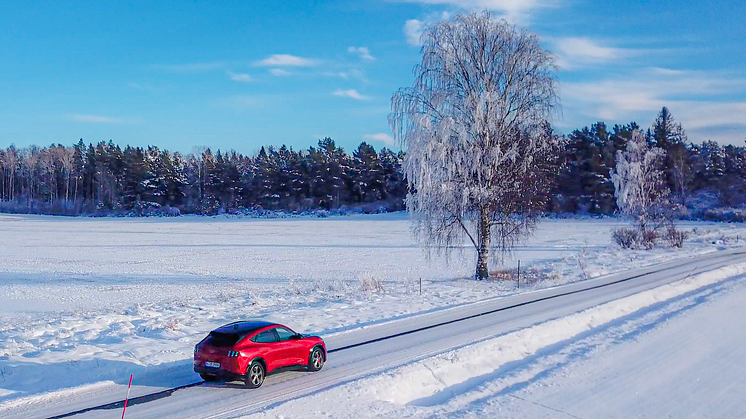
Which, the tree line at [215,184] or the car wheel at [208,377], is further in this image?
the tree line at [215,184]

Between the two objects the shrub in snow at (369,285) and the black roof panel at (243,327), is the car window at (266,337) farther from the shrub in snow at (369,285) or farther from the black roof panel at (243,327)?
the shrub in snow at (369,285)

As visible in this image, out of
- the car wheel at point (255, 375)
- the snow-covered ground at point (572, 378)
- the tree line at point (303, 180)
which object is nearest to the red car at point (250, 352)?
the car wheel at point (255, 375)

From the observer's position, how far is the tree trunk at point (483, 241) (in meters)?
27.7

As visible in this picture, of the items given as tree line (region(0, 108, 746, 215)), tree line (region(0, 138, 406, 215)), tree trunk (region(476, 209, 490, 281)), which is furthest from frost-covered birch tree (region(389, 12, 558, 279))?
tree line (region(0, 138, 406, 215))

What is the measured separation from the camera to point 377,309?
1962cm

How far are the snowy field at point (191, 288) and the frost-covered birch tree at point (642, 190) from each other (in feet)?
13.1

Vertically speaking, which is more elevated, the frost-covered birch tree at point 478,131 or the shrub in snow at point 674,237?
the frost-covered birch tree at point 478,131

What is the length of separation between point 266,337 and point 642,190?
1762 inches

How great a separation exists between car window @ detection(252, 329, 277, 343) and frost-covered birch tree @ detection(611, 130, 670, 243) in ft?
143

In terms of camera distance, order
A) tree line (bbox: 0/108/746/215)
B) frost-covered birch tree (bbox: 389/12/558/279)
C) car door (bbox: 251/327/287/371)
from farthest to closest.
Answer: tree line (bbox: 0/108/746/215) → frost-covered birch tree (bbox: 389/12/558/279) → car door (bbox: 251/327/287/371)

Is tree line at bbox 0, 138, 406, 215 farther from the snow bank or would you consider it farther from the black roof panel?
the black roof panel

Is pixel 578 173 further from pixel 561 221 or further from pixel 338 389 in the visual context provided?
pixel 338 389

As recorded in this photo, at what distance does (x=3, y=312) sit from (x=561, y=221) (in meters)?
76.8

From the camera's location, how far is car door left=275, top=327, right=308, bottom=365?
11.1 meters
